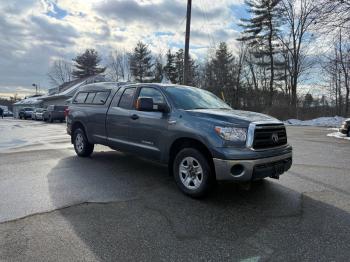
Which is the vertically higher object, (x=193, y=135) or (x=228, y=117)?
(x=228, y=117)

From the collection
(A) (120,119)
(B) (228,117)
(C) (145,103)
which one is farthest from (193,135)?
(A) (120,119)

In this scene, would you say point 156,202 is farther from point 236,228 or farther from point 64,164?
point 64,164

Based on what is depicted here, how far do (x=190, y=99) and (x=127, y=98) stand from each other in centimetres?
157

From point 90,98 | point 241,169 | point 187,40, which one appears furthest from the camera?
point 187,40

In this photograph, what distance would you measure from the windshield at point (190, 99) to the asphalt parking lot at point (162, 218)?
4.96 ft

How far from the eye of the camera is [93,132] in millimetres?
7594

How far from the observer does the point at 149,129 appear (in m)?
5.78

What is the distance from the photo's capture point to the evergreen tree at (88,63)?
70.9 meters

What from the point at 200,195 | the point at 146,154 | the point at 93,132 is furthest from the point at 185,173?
the point at 93,132

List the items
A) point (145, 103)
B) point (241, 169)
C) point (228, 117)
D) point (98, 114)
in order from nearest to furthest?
point (241, 169) → point (228, 117) → point (145, 103) → point (98, 114)

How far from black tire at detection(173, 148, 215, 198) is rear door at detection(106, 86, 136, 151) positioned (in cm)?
151

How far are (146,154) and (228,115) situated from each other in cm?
193

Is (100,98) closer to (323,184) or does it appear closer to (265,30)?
(323,184)

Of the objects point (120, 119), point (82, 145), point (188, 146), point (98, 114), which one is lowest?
point (82, 145)
